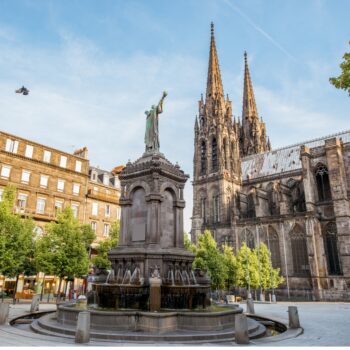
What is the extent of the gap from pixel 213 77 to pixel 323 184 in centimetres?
3750

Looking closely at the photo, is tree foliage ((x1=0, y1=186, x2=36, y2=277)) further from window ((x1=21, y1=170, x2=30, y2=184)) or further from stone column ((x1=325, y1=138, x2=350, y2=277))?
stone column ((x1=325, y1=138, x2=350, y2=277))

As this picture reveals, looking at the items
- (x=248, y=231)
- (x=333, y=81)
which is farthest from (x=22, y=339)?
(x=248, y=231)

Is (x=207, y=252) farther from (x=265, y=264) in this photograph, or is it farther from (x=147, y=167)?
(x=147, y=167)

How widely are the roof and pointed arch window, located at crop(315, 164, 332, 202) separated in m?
9.64

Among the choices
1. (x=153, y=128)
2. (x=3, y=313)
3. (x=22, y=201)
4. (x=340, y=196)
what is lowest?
(x=3, y=313)

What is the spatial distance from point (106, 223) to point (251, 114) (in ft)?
184

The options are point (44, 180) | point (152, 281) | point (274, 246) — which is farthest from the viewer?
point (274, 246)

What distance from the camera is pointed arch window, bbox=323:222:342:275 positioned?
4612cm

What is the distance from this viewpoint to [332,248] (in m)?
47.1

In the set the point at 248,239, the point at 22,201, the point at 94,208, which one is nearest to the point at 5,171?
the point at 22,201

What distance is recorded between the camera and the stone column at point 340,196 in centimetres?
4416

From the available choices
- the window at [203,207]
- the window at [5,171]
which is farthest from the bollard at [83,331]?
the window at [203,207]

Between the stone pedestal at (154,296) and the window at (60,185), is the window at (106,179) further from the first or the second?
the stone pedestal at (154,296)

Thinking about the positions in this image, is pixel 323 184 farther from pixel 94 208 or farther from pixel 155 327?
pixel 155 327
